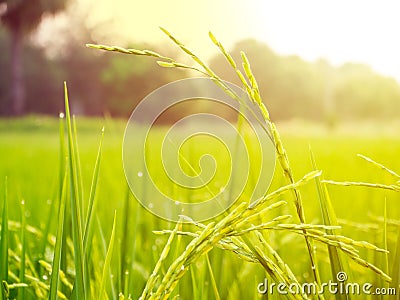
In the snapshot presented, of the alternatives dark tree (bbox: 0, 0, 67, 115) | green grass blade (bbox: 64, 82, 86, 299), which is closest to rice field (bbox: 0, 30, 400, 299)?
green grass blade (bbox: 64, 82, 86, 299)

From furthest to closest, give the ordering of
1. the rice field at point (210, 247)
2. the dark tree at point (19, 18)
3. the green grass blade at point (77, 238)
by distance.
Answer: the dark tree at point (19, 18), the green grass blade at point (77, 238), the rice field at point (210, 247)

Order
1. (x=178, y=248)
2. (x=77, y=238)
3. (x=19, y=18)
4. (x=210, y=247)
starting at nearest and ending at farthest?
1. (x=210, y=247)
2. (x=77, y=238)
3. (x=178, y=248)
4. (x=19, y=18)

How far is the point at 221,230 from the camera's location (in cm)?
46

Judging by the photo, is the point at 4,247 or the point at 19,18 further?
the point at 19,18

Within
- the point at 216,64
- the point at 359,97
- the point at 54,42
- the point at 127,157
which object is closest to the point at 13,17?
the point at 54,42

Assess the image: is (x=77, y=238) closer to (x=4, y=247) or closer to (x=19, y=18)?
(x=4, y=247)

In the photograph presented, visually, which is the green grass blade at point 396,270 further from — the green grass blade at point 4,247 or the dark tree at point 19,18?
the dark tree at point 19,18

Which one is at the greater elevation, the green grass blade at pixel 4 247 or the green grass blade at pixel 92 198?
the green grass blade at pixel 92 198

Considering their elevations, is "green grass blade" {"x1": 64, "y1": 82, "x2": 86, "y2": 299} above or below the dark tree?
below

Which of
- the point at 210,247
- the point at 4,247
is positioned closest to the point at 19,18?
the point at 4,247

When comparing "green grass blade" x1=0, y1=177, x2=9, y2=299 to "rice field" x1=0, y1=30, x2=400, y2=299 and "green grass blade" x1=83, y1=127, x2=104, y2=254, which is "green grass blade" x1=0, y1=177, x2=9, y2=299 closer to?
"rice field" x1=0, y1=30, x2=400, y2=299

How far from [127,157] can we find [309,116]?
25.2 m

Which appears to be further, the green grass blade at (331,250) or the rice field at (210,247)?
the green grass blade at (331,250)

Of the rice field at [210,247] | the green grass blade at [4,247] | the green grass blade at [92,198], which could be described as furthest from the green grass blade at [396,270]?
the green grass blade at [4,247]
